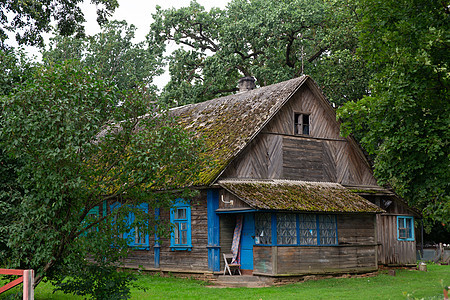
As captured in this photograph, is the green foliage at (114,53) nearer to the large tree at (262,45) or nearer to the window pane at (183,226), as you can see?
the large tree at (262,45)

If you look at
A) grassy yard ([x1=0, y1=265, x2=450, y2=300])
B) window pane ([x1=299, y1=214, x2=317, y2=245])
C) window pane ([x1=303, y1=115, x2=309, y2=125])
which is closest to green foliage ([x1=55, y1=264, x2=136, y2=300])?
grassy yard ([x1=0, y1=265, x2=450, y2=300])

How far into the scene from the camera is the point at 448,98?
17.0 m

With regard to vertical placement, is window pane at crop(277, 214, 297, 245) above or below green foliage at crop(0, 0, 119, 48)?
below

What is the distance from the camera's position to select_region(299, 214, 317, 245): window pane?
827 inches

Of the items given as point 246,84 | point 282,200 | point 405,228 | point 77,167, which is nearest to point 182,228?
point 282,200

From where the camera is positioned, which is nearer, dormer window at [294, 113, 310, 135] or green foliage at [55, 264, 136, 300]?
green foliage at [55, 264, 136, 300]

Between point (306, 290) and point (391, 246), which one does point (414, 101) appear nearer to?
point (306, 290)

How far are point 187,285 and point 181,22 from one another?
77.2 ft

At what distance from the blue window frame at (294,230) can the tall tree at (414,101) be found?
4.04 meters

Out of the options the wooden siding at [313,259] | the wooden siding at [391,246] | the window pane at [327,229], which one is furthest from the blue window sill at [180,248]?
the wooden siding at [391,246]

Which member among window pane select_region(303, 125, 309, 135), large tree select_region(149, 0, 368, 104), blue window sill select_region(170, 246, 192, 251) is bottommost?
blue window sill select_region(170, 246, 192, 251)

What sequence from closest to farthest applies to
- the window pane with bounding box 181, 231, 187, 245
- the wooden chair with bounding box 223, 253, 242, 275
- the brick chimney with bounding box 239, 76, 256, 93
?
1. the wooden chair with bounding box 223, 253, 242, 275
2. the window pane with bounding box 181, 231, 187, 245
3. the brick chimney with bounding box 239, 76, 256, 93

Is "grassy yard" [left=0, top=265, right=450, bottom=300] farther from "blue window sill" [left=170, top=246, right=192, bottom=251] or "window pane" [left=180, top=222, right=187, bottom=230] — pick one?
"window pane" [left=180, top=222, right=187, bottom=230]

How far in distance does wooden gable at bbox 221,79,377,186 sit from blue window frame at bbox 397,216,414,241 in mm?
2394
